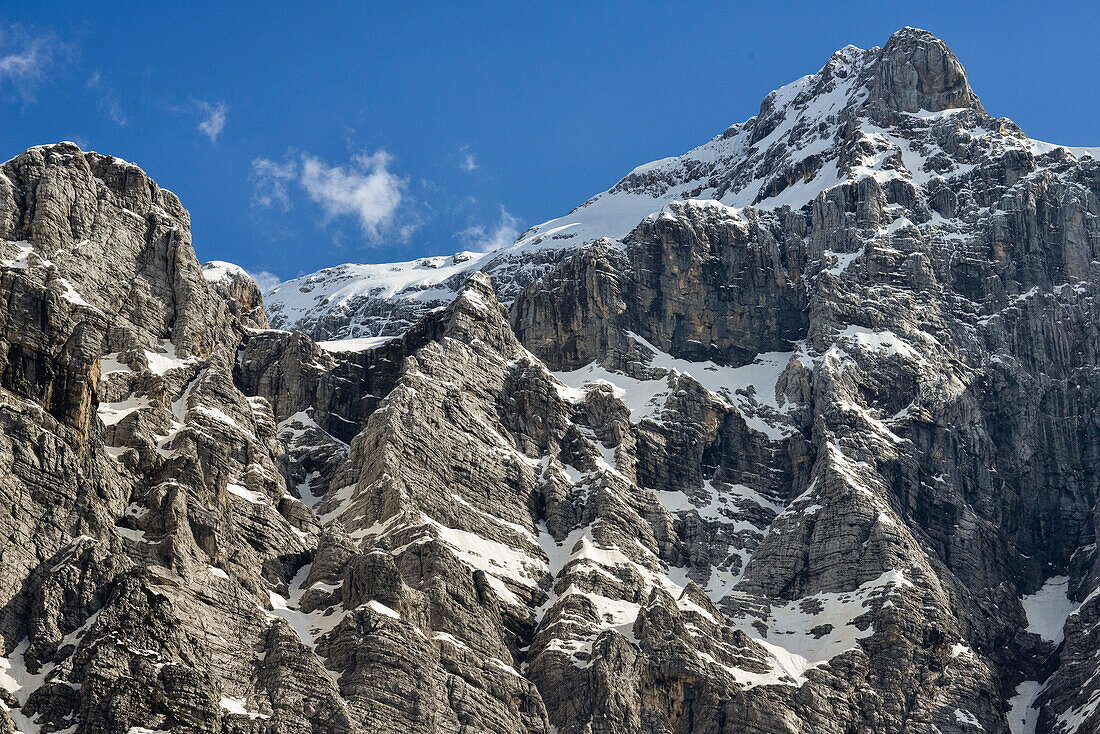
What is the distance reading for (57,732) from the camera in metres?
125

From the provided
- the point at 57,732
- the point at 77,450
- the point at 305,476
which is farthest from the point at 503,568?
the point at 57,732

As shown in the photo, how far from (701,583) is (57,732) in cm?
8348

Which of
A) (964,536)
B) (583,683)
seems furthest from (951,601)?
(583,683)

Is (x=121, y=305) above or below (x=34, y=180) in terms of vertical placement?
below

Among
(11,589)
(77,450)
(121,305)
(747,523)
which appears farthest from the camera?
(747,523)

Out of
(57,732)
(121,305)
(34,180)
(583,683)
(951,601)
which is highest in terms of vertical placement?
(34,180)

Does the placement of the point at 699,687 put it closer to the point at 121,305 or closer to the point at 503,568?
the point at 503,568

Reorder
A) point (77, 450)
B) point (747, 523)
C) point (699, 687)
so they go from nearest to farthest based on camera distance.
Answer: point (77, 450) → point (699, 687) → point (747, 523)

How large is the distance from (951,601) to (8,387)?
104241 mm

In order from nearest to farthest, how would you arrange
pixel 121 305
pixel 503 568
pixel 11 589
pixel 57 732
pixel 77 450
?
1. pixel 57 732
2. pixel 11 589
3. pixel 77 450
4. pixel 503 568
5. pixel 121 305

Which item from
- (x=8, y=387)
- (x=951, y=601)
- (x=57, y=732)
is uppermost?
(x=8, y=387)

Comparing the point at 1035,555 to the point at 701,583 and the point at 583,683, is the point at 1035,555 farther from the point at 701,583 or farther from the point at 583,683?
the point at 583,683

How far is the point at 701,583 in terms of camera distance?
186m

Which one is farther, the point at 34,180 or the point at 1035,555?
the point at 1035,555
